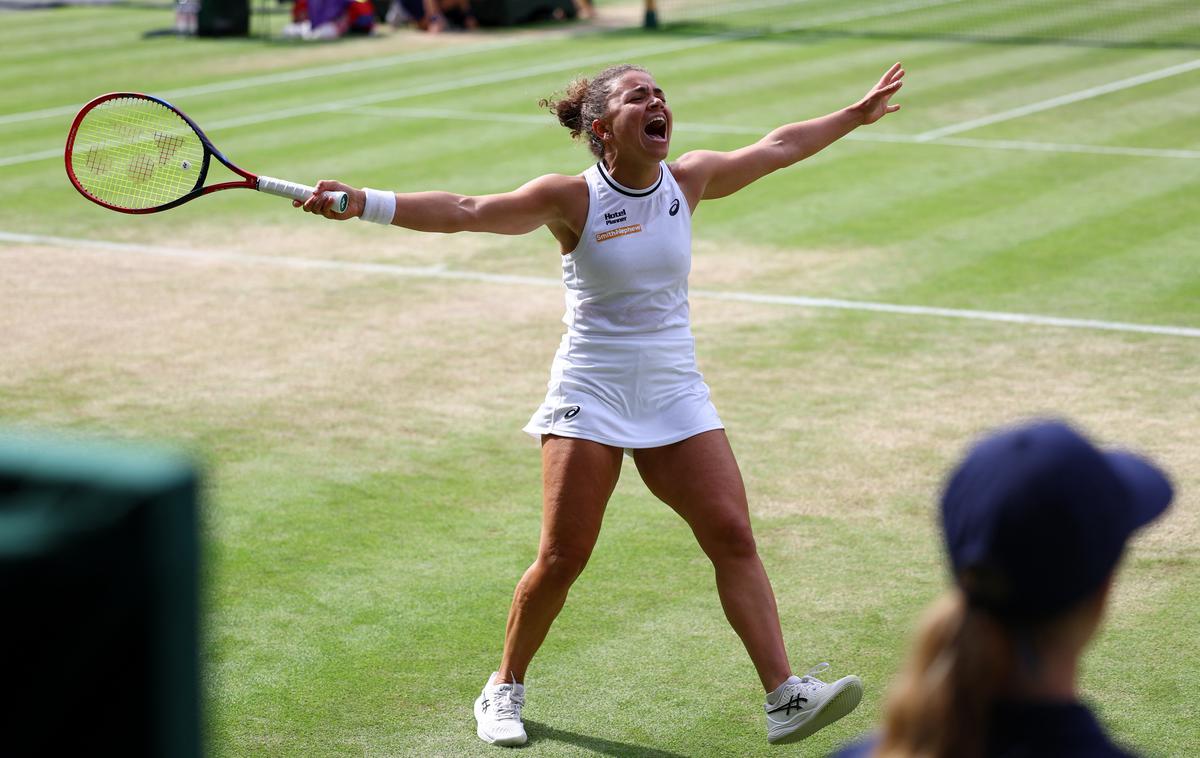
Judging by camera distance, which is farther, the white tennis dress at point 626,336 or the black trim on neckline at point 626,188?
the black trim on neckline at point 626,188

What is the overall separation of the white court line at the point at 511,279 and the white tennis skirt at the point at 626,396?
5862mm

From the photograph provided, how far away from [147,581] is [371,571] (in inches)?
216

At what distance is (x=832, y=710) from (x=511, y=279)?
297 inches

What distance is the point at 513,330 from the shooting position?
35.9 ft

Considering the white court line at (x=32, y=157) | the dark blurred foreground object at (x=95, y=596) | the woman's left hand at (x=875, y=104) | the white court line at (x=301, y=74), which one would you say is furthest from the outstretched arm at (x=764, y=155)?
the white court line at (x=301, y=74)

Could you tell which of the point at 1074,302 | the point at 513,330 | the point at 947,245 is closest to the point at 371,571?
the point at 513,330

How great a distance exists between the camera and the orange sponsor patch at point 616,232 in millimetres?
5473

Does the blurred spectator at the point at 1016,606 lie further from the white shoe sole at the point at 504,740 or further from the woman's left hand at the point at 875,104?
the woman's left hand at the point at 875,104

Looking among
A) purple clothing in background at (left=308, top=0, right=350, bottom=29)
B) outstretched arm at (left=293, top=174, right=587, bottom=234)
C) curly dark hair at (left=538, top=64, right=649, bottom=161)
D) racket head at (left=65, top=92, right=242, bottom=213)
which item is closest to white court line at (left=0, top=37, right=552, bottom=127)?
purple clothing in background at (left=308, top=0, right=350, bottom=29)

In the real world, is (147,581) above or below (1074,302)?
above

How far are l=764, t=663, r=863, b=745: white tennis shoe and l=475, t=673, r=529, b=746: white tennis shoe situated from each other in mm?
842

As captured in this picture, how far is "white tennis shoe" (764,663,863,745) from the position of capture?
518cm

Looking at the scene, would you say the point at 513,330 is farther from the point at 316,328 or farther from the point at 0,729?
the point at 0,729

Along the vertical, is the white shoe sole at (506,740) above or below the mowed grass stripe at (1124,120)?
above
